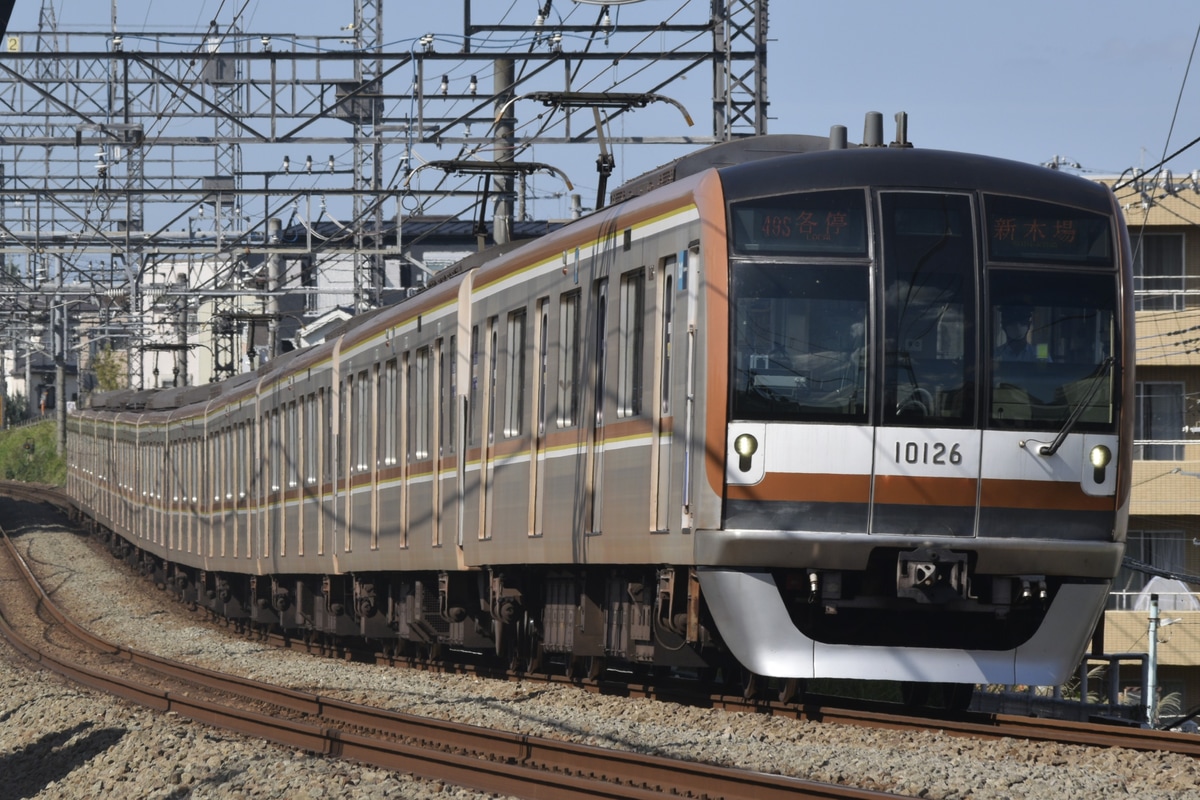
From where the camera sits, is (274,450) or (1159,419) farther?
(1159,419)

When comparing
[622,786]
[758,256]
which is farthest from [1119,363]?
[622,786]

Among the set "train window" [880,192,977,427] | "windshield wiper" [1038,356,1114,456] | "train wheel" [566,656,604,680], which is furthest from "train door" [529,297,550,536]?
"windshield wiper" [1038,356,1114,456]

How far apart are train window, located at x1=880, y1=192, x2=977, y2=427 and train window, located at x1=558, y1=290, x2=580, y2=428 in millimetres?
2563

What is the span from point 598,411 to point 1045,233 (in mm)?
2826

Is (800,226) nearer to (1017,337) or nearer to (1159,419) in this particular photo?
(1017,337)

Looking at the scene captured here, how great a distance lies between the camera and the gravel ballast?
24.8ft

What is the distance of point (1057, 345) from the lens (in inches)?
349

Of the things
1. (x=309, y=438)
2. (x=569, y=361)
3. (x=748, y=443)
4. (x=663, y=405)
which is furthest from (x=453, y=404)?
(x=309, y=438)

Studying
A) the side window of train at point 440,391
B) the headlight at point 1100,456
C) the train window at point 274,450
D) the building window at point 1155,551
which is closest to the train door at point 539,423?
the side window of train at point 440,391

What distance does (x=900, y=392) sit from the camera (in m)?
8.71

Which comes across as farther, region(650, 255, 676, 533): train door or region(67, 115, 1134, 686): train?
region(650, 255, 676, 533): train door

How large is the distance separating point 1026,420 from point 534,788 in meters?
3.11

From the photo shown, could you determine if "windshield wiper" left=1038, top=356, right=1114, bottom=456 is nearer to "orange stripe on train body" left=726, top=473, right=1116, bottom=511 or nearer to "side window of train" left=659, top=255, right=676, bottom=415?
"orange stripe on train body" left=726, top=473, right=1116, bottom=511

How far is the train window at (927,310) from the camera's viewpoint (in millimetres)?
8719
